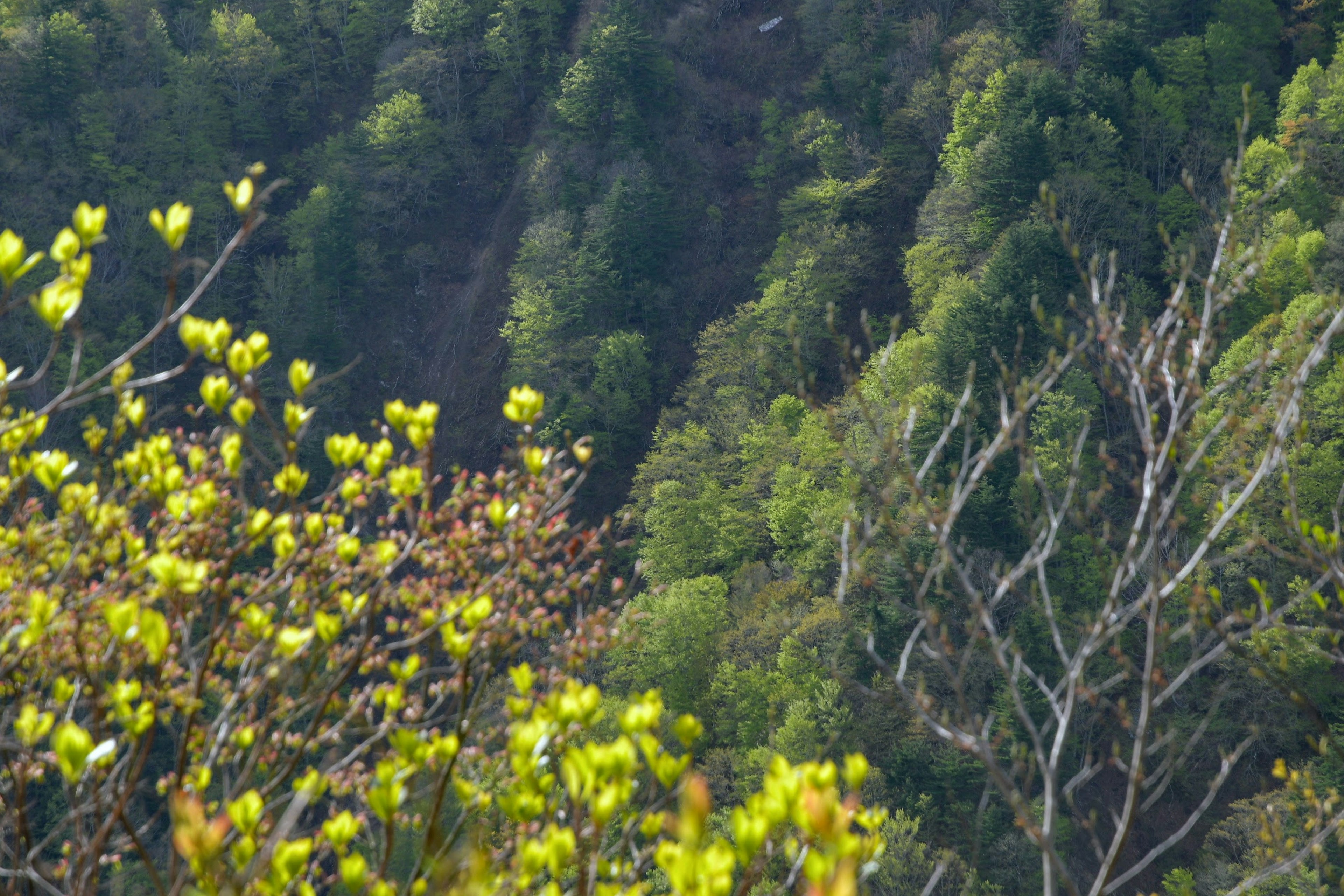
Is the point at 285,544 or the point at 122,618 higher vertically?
the point at 122,618

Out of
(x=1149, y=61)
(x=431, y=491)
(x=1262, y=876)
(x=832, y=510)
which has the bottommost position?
(x=832, y=510)

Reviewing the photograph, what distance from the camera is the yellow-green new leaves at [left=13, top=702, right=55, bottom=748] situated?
3010 mm

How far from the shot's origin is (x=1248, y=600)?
28391 millimetres

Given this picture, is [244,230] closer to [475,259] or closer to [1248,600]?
[1248,600]

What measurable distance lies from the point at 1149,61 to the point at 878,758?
29266mm

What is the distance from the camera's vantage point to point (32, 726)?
3.03 meters

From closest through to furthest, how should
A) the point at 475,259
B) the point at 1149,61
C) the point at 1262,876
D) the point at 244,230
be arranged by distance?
the point at 244,230 < the point at 1262,876 < the point at 1149,61 < the point at 475,259

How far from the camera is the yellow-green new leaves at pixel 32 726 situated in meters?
3.01

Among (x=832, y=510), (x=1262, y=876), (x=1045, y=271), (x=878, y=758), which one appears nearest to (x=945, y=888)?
(x=878, y=758)

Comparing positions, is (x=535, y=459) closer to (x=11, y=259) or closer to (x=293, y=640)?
(x=293, y=640)

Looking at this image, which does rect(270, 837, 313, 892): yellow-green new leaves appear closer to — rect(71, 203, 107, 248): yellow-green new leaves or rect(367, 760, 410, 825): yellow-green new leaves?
rect(367, 760, 410, 825): yellow-green new leaves

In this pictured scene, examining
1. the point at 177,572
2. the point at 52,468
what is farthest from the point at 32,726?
the point at 52,468

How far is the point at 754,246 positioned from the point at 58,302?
4728 centimetres

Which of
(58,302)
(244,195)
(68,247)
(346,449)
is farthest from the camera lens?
(346,449)
